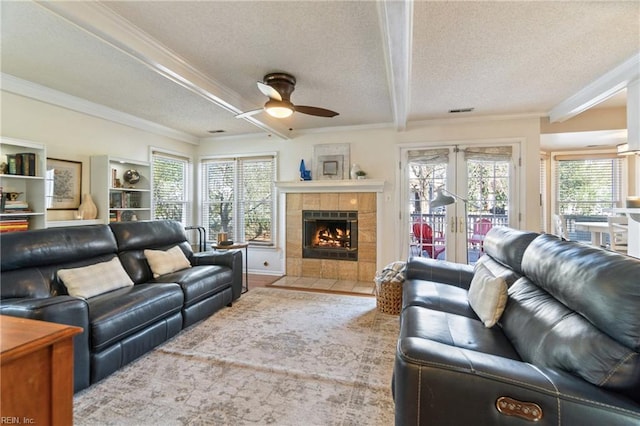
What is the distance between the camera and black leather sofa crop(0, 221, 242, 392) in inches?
76.0

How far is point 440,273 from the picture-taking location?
2932 millimetres

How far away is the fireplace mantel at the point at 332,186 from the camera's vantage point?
187 inches

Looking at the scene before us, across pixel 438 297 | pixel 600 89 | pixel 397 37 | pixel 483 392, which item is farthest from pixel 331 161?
pixel 483 392

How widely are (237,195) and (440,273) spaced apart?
4.00m

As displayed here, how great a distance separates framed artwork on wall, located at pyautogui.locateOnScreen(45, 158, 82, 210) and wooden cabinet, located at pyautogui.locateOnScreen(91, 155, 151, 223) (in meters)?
0.17

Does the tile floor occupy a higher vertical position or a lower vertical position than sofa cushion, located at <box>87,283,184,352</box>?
lower

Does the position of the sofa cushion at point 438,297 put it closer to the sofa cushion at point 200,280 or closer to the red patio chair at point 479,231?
the sofa cushion at point 200,280

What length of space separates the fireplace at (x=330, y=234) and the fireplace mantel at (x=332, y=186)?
373mm

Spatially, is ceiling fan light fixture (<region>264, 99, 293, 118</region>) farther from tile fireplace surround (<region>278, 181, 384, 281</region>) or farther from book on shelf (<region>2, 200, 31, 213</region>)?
book on shelf (<region>2, 200, 31, 213</region>)

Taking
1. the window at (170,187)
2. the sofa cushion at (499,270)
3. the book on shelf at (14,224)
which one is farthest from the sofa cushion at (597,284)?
the window at (170,187)

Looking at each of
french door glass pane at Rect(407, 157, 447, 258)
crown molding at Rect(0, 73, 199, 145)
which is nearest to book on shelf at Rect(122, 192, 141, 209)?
Answer: crown molding at Rect(0, 73, 199, 145)

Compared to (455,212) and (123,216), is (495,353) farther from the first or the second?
(123,216)

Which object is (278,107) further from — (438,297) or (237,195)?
(237,195)

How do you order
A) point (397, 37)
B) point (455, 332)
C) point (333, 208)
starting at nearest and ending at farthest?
point (455, 332) < point (397, 37) < point (333, 208)
